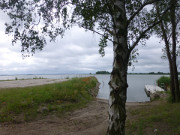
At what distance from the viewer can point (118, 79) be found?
4.22 meters

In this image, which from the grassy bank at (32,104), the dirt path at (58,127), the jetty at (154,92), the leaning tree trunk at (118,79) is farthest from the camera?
the jetty at (154,92)

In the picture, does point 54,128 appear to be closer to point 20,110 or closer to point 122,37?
point 20,110

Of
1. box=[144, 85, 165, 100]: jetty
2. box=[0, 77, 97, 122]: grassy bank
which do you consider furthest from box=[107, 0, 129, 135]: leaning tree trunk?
box=[144, 85, 165, 100]: jetty

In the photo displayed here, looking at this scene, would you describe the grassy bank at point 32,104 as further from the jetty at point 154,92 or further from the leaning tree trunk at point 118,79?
the jetty at point 154,92

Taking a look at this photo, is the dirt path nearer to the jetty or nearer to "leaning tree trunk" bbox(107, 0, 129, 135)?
"leaning tree trunk" bbox(107, 0, 129, 135)

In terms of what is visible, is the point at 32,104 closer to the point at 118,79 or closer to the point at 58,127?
the point at 58,127

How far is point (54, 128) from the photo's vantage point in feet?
24.7

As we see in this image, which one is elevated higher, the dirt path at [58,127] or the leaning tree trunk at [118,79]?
the leaning tree trunk at [118,79]

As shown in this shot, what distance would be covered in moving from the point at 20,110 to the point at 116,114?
731 centimetres

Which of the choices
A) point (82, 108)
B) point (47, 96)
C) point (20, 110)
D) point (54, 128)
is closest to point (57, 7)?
point (54, 128)

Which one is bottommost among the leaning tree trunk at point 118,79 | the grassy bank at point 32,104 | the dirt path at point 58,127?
the dirt path at point 58,127

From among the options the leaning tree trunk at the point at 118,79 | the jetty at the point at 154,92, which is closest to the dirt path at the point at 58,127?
the leaning tree trunk at the point at 118,79

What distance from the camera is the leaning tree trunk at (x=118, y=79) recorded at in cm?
417

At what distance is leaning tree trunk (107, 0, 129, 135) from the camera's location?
4172 mm
